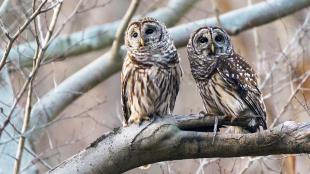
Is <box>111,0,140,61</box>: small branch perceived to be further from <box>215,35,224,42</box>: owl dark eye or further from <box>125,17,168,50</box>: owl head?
<box>215,35,224,42</box>: owl dark eye

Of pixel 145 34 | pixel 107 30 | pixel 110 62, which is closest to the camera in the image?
pixel 145 34

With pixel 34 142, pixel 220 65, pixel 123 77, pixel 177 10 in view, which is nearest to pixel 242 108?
pixel 220 65

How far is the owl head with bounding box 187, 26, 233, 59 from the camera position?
17.5 feet

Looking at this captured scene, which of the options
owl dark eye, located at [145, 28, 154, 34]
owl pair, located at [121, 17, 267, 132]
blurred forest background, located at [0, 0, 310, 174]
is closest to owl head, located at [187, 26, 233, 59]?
owl pair, located at [121, 17, 267, 132]

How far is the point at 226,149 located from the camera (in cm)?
414

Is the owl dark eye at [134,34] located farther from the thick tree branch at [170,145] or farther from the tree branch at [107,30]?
the tree branch at [107,30]

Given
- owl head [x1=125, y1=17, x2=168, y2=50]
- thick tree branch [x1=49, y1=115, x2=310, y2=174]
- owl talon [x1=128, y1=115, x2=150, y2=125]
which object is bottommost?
thick tree branch [x1=49, y1=115, x2=310, y2=174]

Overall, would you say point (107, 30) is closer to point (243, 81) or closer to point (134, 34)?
point (134, 34)

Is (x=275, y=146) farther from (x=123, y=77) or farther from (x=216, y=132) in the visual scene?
(x=123, y=77)

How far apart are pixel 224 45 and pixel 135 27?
69cm

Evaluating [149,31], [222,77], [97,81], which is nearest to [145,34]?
[149,31]

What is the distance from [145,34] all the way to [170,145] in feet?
4.98

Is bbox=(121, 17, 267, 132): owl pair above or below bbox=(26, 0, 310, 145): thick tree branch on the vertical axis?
below

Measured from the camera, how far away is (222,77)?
5172 millimetres
